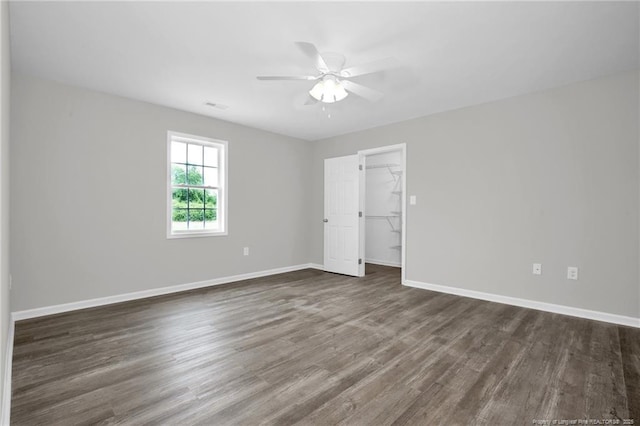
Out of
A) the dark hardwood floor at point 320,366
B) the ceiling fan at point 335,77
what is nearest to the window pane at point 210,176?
the dark hardwood floor at point 320,366

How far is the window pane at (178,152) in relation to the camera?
4.28 metres

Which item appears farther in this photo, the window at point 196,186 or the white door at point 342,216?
→ the white door at point 342,216

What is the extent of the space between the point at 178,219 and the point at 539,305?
4.71 metres

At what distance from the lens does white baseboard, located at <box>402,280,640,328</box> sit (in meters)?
3.03

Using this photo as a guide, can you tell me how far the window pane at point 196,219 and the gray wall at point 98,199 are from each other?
9.4 inches

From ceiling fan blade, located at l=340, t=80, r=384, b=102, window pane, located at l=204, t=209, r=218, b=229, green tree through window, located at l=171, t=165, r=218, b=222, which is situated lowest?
window pane, located at l=204, t=209, r=218, b=229

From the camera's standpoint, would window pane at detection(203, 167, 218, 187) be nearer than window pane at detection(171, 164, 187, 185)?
No

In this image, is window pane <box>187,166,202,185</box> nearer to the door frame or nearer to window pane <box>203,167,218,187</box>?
window pane <box>203,167,218,187</box>

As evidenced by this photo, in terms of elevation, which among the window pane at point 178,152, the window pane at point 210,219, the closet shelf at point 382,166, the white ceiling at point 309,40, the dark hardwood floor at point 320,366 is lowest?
the dark hardwood floor at point 320,366

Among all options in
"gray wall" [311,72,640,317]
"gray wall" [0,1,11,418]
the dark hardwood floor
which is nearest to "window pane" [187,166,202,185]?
the dark hardwood floor

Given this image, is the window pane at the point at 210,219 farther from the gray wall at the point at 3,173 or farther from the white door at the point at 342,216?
the gray wall at the point at 3,173

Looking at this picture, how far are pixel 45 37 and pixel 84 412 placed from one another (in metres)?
2.80

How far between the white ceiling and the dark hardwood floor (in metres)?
2.49

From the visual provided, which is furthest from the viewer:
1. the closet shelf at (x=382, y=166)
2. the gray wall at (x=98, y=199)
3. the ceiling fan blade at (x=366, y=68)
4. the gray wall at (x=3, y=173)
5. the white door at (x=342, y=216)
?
the closet shelf at (x=382, y=166)
